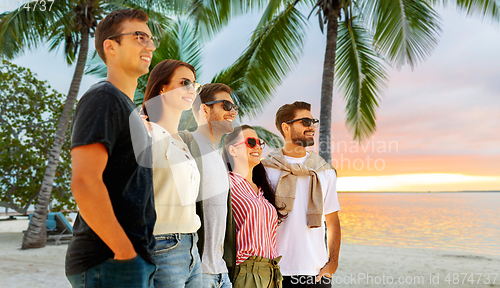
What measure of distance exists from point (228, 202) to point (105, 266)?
113 centimetres

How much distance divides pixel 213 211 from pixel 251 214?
0.45 metres

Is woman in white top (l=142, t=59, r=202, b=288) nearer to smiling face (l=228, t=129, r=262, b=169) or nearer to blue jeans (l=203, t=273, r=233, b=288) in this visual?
blue jeans (l=203, t=273, r=233, b=288)

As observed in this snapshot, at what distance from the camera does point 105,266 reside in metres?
1.30

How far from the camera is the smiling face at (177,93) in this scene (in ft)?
6.64

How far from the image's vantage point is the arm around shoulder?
1257mm

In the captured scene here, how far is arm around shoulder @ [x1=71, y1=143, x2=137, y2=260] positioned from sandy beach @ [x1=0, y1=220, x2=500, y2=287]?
7.96 meters

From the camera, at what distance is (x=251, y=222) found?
102 inches

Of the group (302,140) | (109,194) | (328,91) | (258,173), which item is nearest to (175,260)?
(109,194)

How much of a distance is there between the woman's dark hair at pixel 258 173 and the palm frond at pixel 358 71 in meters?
7.38

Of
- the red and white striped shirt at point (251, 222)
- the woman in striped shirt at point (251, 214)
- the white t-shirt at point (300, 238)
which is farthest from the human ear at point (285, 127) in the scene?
the red and white striped shirt at point (251, 222)

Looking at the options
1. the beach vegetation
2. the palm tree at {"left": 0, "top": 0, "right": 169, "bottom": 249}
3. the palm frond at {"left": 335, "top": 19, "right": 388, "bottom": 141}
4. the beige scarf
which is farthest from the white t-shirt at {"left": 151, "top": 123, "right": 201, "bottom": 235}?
the beach vegetation

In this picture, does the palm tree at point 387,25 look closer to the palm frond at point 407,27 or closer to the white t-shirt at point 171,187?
the palm frond at point 407,27

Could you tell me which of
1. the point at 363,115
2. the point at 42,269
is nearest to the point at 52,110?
the point at 42,269

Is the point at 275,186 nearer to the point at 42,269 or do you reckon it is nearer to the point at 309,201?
the point at 309,201
